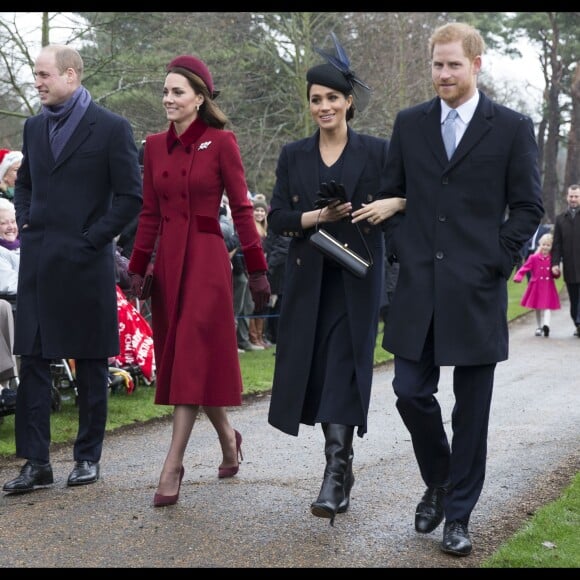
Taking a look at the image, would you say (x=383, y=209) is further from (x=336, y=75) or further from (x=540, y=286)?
(x=540, y=286)

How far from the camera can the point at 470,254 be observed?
5.00 m

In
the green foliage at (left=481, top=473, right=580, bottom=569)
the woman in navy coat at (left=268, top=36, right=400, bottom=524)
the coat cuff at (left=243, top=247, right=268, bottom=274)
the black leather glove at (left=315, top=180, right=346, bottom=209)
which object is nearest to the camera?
the green foliage at (left=481, top=473, right=580, bottom=569)

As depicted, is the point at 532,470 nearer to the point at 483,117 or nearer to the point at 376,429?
the point at 376,429

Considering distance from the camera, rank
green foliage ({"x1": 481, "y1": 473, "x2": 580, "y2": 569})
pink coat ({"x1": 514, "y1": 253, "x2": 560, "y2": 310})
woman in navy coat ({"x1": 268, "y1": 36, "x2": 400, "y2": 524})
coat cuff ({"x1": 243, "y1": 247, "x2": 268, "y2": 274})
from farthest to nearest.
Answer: pink coat ({"x1": 514, "y1": 253, "x2": 560, "y2": 310}) < coat cuff ({"x1": 243, "y1": 247, "x2": 268, "y2": 274}) < woman in navy coat ({"x1": 268, "y1": 36, "x2": 400, "y2": 524}) < green foliage ({"x1": 481, "y1": 473, "x2": 580, "y2": 569})

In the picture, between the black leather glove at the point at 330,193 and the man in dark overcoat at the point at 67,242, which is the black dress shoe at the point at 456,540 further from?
the man in dark overcoat at the point at 67,242

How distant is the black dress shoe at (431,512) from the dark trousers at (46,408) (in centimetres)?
204

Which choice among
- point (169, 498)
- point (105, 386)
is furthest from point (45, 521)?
point (105, 386)

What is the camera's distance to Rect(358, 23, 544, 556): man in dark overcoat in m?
5.01

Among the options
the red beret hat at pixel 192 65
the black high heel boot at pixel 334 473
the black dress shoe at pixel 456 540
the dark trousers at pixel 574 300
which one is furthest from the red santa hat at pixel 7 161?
the dark trousers at pixel 574 300

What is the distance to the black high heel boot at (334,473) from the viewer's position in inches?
208

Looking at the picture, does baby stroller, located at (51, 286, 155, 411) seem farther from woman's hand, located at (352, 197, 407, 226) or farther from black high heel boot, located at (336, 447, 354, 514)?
woman's hand, located at (352, 197, 407, 226)

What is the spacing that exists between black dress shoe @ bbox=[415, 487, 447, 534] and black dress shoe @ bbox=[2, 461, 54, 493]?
2.13 m

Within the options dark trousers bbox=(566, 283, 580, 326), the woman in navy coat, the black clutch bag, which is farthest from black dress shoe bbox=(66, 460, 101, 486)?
dark trousers bbox=(566, 283, 580, 326)

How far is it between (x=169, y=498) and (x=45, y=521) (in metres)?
0.63
